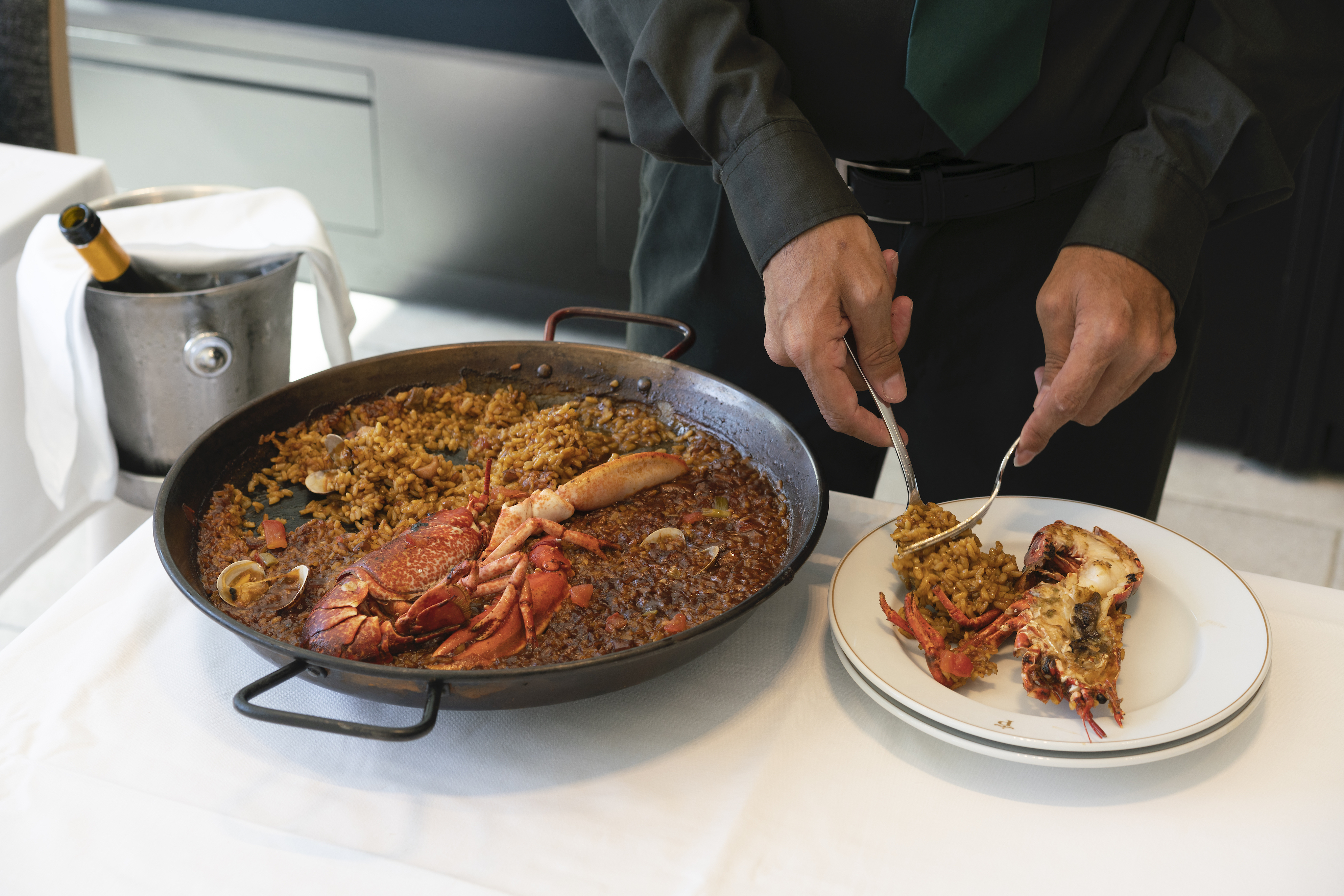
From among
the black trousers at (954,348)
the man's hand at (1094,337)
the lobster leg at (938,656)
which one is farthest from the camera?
the black trousers at (954,348)

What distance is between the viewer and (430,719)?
2.37 feet

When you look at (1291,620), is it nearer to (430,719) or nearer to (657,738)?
(657,738)

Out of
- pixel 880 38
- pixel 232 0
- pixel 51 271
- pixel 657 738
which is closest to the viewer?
pixel 657 738

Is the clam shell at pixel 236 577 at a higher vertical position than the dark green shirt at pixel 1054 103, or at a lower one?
lower

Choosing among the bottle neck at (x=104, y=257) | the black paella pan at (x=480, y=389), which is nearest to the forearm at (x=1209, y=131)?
the black paella pan at (x=480, y=389)

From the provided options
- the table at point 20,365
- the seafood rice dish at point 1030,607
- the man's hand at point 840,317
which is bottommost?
the table at point 20,365

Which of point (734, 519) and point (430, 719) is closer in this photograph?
point (430, 719)

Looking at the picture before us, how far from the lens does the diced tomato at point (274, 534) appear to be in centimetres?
99

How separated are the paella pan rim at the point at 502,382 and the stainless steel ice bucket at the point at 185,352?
319mm

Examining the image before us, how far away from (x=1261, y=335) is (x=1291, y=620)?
194 centimetres

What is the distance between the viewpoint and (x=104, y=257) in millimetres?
1338

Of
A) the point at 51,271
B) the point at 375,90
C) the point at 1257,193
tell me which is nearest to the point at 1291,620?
the point at 1257,193

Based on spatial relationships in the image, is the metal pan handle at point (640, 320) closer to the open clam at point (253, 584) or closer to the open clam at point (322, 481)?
the open clam at point (322, 481)

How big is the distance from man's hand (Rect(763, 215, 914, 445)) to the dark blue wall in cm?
209
